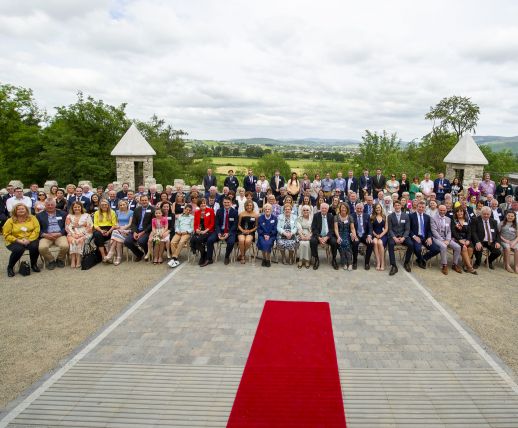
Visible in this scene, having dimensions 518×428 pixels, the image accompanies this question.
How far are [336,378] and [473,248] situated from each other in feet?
19.1

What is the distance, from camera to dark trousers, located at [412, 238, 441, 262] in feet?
26.6

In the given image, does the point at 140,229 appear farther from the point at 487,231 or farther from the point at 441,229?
the point at 487,231

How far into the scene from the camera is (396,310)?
19.3ft

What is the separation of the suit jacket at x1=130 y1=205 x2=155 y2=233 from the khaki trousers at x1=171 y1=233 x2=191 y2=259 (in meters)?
0.68

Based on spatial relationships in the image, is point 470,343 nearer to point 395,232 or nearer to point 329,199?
point 395,232

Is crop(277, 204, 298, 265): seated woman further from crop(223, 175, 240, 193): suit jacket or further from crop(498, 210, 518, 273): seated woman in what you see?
crop(498, 210, 518, 273): seated woman

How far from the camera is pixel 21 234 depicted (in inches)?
307

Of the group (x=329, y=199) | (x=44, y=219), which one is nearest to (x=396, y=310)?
(x=329, y=199)

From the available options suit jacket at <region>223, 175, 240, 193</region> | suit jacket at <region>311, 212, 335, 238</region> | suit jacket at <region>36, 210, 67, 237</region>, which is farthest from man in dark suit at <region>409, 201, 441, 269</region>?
suit jacket at <region>36, 210, 67, 237</region>

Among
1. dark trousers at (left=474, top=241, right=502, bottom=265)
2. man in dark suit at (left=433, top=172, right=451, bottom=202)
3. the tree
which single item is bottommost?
dark trousers at (left=474, top=241, right=502, bottom=265)

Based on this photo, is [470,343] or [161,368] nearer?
[161,368]

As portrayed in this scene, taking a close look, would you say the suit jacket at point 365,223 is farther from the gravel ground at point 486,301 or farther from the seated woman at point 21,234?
the seated woman at point 21,234

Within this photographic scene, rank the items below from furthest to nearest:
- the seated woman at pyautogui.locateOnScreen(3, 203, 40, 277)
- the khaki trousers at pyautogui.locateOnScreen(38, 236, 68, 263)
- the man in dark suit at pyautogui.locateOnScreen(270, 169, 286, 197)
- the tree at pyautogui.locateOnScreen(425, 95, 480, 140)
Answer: the tree at pyautogui.locateOnScreen(425, 95, 480, 140) → the man in dark suit at pyautogui.locateOnScreen(270, 169, 286, 197) → the khaki trousers at pyautogui.locateOnScreen(38, 236, 68, 263) → the seated woman at pyautogui.locateOnScreen(3, 203, 40, 277)

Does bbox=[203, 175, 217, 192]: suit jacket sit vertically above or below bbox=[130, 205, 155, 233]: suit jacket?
above
